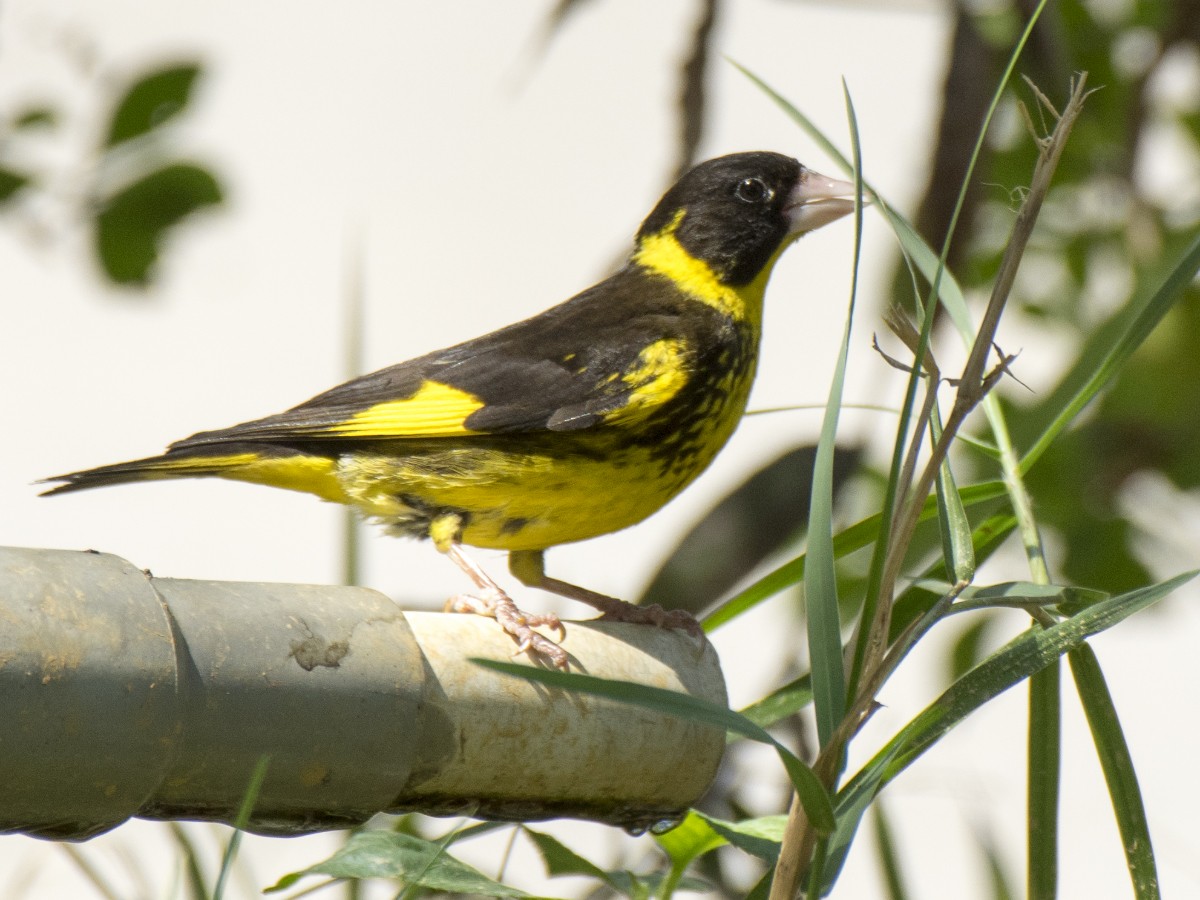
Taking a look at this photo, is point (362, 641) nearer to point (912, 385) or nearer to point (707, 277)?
point (912, 385)

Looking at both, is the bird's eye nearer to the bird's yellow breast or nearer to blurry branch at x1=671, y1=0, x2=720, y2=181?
blurry branch at x1=671, y1=0, x2=720, y2=181

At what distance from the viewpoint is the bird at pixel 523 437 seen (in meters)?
2.64

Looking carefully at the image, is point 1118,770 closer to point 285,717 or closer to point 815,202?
point 285,717

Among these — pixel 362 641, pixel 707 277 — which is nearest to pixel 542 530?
pixel 707 277

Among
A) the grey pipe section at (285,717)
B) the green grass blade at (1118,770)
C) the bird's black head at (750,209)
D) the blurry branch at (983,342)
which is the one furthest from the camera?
the bird's black head at (750,209)

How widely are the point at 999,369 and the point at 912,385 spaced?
0.33 feet

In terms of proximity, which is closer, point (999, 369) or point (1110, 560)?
point (999, 369)

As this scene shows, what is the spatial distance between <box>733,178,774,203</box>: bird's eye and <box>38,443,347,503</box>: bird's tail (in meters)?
1.00

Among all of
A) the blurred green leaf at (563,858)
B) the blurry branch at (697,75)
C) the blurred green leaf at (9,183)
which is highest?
the blurry branch at (697,75)

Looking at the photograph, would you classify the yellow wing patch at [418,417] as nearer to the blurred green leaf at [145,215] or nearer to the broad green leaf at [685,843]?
the blurred green leaf at [145,215]

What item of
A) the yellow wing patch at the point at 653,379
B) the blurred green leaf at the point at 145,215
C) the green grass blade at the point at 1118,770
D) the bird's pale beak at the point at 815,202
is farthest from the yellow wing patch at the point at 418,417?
the green grass blade at the point at 1118,770

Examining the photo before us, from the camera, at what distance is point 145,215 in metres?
3.09

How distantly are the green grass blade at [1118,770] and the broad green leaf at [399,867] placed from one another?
558mm

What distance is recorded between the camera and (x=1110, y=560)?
3.33 metres
